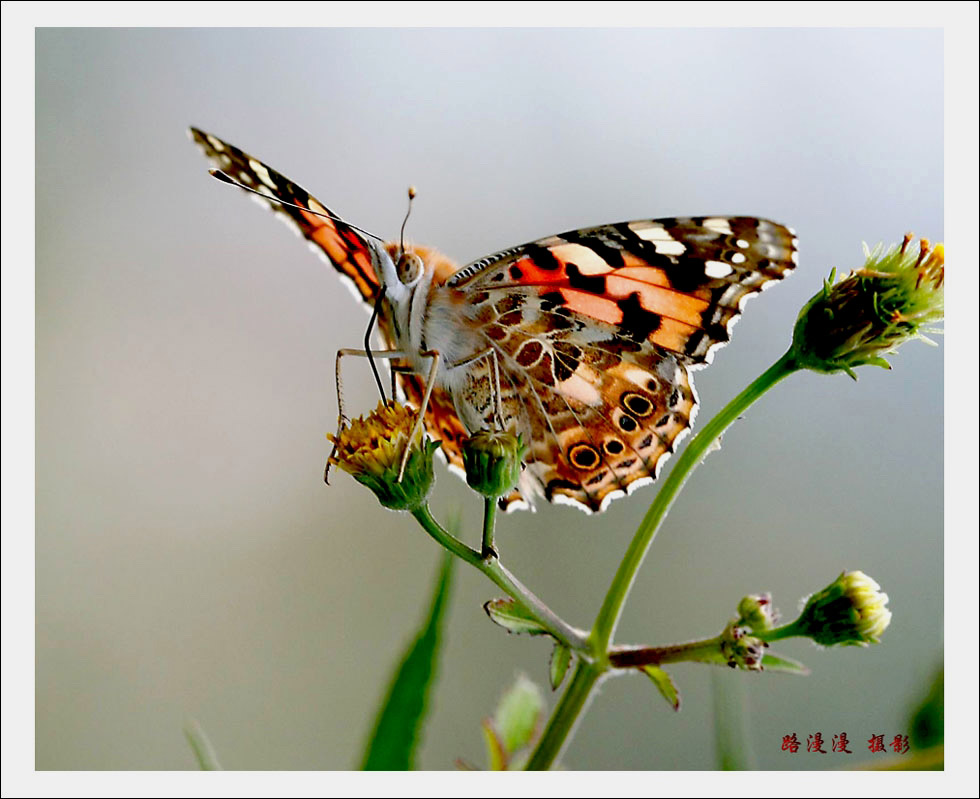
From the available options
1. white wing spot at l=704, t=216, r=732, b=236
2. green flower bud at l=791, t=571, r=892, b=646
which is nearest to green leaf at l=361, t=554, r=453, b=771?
green flower bud at l=791, t=571, r=892, b=646

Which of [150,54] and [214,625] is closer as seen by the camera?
[150,54]

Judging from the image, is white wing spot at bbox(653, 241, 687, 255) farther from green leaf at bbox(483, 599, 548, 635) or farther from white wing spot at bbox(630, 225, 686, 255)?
green leaf at bbox(483, 599, 548, 635)

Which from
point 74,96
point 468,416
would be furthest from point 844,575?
point 74,96

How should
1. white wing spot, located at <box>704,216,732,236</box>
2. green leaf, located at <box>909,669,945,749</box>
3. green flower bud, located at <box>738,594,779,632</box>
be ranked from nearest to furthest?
green leaf, located at <box>909,669,945,749</box>
green flower bud, located at <box>738,594,779,632</box>
white wing spot, located at <box>704,216,732,236</box>

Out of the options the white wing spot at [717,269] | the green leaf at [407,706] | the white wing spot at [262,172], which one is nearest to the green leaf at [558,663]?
the green leaf at [407,706]

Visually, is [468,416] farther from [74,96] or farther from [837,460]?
[74,96]

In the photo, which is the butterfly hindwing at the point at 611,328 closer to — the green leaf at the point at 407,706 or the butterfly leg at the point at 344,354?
the butterfly leg at the point at 344,354
